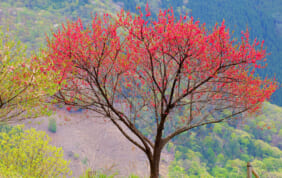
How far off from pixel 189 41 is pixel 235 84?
A: 5.31 feet

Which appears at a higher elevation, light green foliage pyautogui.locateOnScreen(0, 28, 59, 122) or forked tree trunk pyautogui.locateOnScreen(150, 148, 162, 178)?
light green foliage pyautogui.locateOnScreen(0, 28, 59, 122)

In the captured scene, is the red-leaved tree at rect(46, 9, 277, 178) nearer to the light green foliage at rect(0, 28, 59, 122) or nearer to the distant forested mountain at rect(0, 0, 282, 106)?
the light green foliage at rect(0, 28, 59, 122)

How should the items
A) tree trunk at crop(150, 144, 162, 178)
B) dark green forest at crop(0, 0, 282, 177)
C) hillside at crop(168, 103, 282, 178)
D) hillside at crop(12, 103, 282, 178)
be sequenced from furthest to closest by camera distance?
hillside at crop(12, 103, 282, 178) → hillside at crop(168, 103, 282, 178) → dark green forest at crop(0, 0, 282, 177) → tree trunk at crop(150, 144, 162, 178)

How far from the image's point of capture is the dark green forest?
6384cm

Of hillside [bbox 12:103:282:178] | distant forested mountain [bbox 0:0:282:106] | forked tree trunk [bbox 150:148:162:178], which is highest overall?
distant forested mountain [bbox 0:0:282:106]

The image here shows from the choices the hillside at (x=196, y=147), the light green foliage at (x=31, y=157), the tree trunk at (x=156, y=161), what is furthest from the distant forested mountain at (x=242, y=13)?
the tree trunk at (x=156, y=161)

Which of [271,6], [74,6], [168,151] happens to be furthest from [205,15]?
[168,151]

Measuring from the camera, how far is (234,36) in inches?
3863

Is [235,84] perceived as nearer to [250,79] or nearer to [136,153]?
[250,79]

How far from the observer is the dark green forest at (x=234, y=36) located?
63844 mm

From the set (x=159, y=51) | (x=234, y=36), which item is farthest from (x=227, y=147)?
(x=159, y=51)

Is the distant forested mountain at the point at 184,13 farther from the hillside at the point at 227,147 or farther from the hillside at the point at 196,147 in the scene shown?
the hillside at the point at 196,147

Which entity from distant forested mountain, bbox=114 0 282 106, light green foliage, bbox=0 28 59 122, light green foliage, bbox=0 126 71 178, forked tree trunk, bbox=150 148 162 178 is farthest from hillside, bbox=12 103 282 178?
light green foliage, bbox=0 28 59 122

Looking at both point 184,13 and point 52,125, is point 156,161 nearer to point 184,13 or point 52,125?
point 52,125
